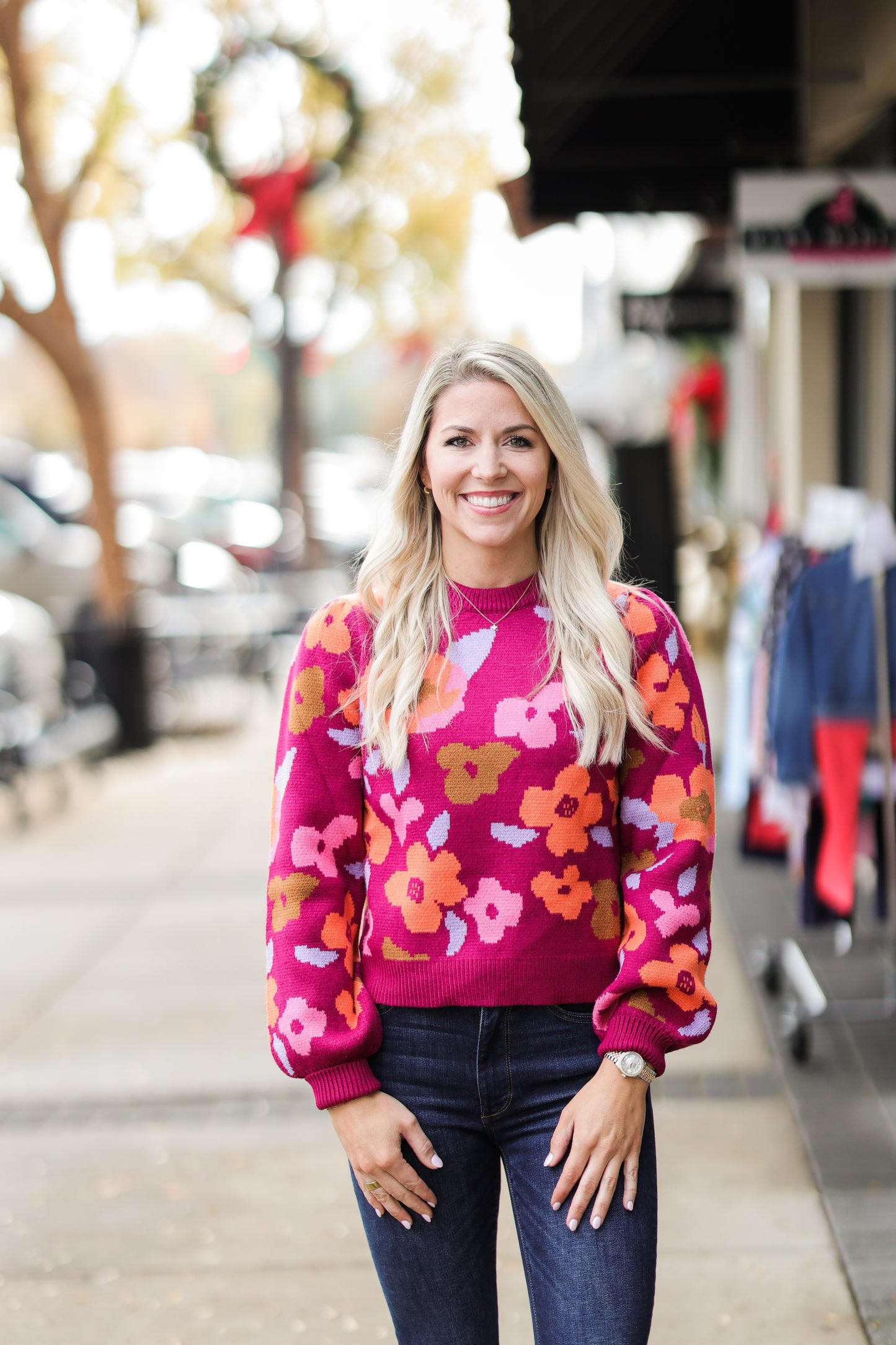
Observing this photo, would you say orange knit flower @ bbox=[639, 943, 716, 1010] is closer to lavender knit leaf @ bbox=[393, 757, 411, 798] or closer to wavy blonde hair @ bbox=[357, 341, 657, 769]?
wavy blonde hair @ bbox=[357, 341, 657, 769]

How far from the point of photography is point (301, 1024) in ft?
6.68

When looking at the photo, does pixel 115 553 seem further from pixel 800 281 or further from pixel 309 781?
pixel 309 781

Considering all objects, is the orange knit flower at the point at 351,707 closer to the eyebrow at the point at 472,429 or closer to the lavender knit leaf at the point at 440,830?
the lavender knit leaf at the point at 440,830

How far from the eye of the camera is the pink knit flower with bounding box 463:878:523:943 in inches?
79.2

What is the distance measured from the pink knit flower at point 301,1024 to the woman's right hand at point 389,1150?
0.34 feet

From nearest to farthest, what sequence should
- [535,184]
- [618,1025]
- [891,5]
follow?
[618,1025] → [891,5] → [535,184]

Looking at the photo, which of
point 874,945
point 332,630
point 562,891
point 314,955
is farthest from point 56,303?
point 562,891

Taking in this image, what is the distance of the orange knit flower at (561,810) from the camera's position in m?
2.02

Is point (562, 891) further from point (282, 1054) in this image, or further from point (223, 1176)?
point (223, 1176)

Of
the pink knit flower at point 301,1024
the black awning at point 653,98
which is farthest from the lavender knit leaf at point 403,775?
the black awning at point 653,98

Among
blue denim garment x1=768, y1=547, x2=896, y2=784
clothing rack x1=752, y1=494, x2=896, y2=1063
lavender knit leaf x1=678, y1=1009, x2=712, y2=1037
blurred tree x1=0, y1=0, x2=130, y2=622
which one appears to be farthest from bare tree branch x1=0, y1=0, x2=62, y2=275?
lavender knit leaf x1=678, y1=1009, x2=712, y2=1037

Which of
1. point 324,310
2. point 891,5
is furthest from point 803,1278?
point 324,310

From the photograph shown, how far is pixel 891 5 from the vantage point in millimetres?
5922

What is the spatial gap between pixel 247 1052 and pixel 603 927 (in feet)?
11.0
